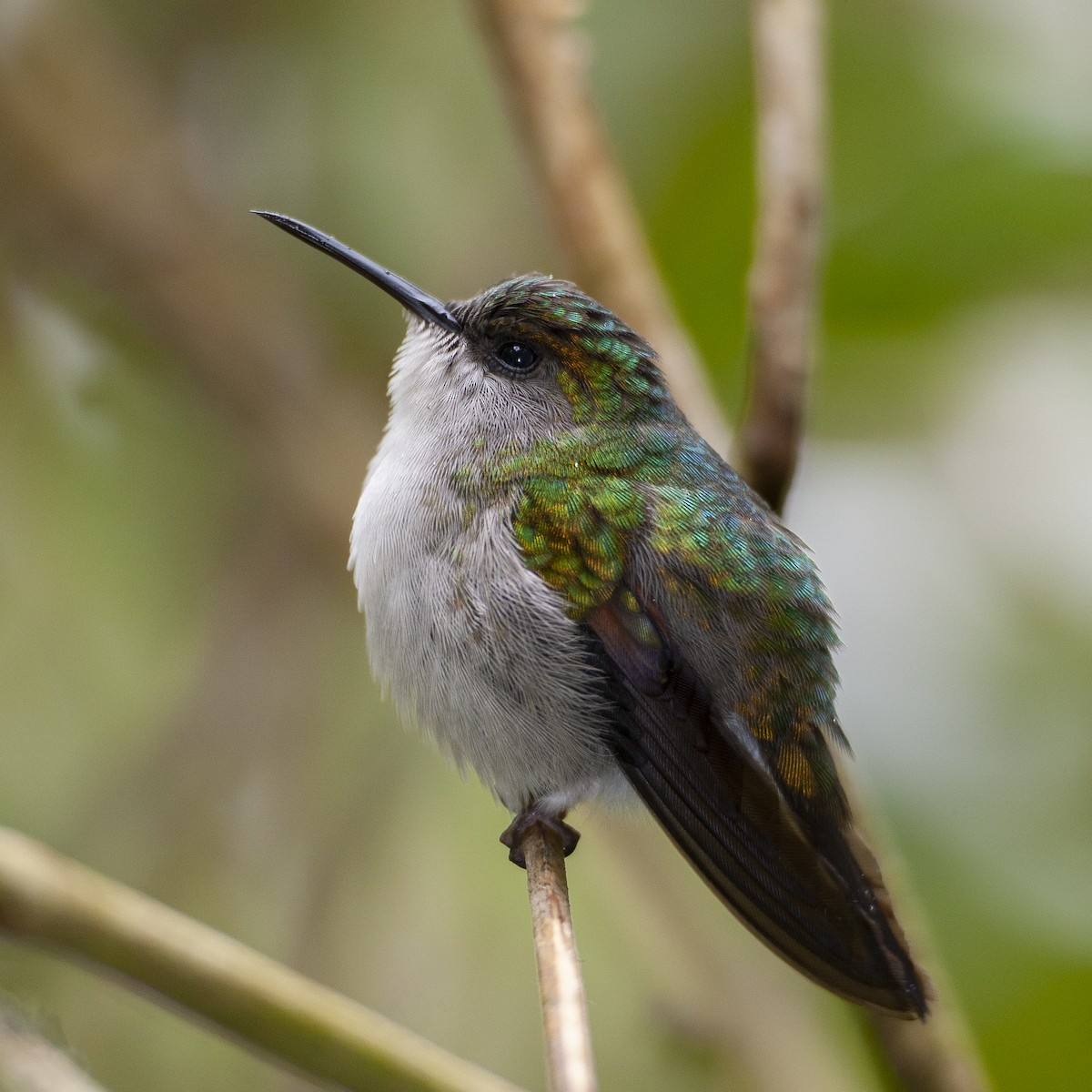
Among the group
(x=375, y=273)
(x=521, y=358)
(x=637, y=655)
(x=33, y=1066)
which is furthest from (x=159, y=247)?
(x=33, y=1066)

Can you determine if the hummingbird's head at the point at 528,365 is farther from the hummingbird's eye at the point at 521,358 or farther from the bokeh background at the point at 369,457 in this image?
the bokeh background at the point at 369,457

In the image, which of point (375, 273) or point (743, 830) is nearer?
point (743, 830)

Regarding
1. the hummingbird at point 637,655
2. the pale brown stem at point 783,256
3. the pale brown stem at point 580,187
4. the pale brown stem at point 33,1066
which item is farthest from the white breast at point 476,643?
the pale brown stem at point 33,1066

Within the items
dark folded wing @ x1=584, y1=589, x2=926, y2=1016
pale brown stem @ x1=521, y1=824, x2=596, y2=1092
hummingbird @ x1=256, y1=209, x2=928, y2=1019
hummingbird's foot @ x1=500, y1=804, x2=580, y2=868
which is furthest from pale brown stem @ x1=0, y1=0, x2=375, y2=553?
pale brown stem @ x1=521, y1=824, x2=596, y2=1092

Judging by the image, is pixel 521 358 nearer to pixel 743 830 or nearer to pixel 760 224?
pixel 760 224

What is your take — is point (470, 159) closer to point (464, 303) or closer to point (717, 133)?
point (717, 133)

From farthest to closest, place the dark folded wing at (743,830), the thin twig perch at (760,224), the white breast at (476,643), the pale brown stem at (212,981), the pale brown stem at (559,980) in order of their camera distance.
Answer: the thin twig perch at (760,224)
the white breast at (476,643)
the dark folded wing at (743,830)
the pale brown stem at (559,980)
the pale brown stem at (212,981)
